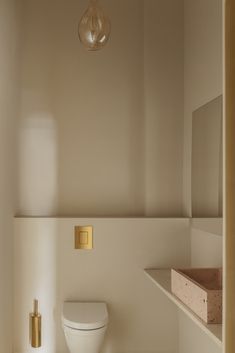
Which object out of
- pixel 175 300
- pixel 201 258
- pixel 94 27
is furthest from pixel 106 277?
pixel 94 27

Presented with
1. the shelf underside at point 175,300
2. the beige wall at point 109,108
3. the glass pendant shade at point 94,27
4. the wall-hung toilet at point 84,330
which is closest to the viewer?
the shelf underside at point 175,300

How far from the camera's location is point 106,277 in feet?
8.73

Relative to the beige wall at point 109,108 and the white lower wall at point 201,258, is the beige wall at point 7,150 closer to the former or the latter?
the beige wall at point 109,108

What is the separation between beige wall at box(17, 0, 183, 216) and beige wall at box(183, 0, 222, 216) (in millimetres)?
91

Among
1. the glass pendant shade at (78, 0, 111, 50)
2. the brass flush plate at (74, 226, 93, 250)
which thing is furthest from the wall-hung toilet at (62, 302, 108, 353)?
the glass pendant shade at (78, 0, 111, 50)

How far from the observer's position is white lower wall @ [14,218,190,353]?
2.64m

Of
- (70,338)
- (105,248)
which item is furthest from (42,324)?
(105,248)

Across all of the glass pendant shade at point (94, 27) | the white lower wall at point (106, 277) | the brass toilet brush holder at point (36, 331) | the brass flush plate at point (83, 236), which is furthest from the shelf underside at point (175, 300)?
the glass pendant shade at point (94, 27)

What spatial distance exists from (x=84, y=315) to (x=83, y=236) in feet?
1.59

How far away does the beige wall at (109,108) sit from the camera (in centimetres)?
277

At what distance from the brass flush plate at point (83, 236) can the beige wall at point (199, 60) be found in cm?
62

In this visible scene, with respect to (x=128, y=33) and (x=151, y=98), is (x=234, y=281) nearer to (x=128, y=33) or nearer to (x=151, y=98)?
(x=151, y=98)

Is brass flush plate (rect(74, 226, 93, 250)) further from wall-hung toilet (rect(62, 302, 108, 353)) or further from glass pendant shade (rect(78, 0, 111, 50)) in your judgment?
glass pendant shade (rect(78, 0, 111, 50))

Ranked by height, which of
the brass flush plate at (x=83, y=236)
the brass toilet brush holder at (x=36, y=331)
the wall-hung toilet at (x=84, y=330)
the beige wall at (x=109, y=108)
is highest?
the beige wall at (x=109, y=108)
